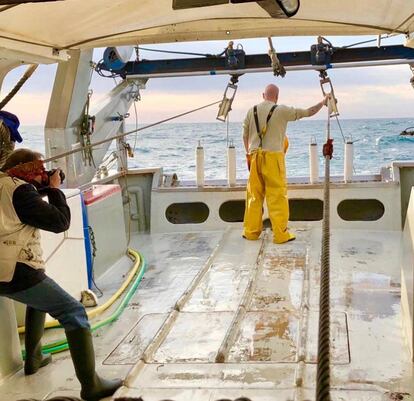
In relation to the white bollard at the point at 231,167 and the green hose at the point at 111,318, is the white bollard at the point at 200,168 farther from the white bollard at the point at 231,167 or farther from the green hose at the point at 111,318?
the green hose at the point at 111,318

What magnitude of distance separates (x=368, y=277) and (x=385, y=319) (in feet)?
3.48

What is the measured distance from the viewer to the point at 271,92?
638cm

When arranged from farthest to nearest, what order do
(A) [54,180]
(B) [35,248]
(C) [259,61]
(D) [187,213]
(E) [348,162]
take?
(D) [187,213] < (E) [348,162] < (C) [259,61] < (A) [54,180] < (B) [35,248]

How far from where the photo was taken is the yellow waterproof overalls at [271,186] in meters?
6.25

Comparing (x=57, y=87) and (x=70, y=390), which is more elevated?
(x=57, y=87)

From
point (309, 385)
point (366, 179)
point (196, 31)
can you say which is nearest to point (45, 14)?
point (196, 31)

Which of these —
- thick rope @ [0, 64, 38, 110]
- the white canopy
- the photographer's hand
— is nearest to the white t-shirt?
the white canopy

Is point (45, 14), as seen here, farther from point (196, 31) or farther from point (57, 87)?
point (57, 87)

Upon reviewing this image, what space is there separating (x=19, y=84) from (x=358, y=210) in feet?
16.9

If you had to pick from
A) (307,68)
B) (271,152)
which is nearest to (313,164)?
(307,68)

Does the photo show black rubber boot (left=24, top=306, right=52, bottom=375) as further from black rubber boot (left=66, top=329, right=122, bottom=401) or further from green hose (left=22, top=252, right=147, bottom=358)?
black rubber boot (left=66, top=329, right=122, bottom=401)

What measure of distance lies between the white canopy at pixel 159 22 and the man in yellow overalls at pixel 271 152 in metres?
1.91

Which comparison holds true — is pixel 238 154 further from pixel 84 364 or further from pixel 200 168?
pixel 84 364

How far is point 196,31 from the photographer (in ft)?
14.1
